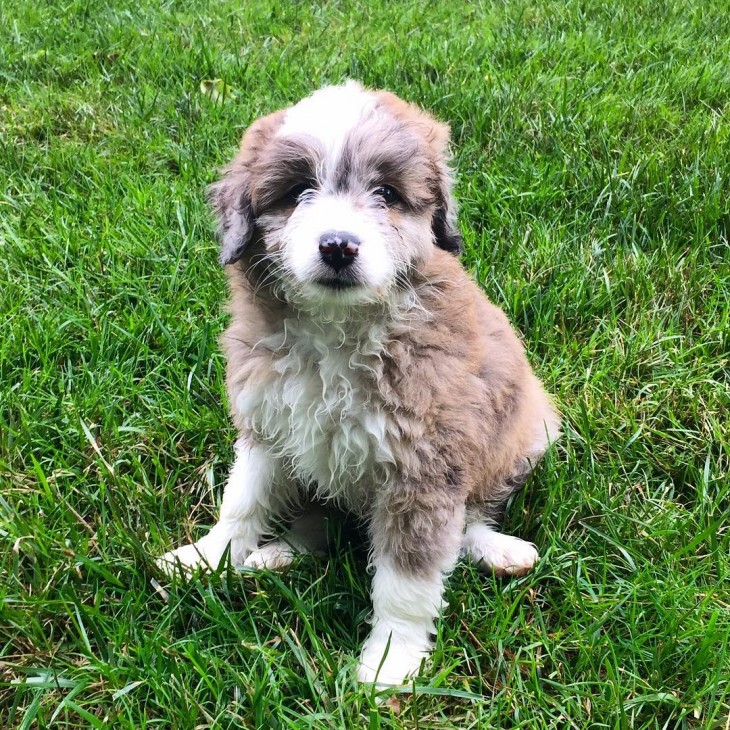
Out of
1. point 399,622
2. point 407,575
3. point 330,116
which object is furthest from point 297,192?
point 399,622

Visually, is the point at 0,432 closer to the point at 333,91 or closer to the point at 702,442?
the point at 333,91

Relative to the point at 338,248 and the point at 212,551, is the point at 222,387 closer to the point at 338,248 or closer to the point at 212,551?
the point at 212,551

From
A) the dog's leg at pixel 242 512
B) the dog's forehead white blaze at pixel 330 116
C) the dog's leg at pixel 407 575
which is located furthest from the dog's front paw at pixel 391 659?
the dog's forehead white blaze at pixel 330 116

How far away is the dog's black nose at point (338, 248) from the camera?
2254 mm

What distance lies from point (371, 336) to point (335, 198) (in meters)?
0.49

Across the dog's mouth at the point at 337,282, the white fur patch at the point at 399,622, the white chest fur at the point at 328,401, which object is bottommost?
the white fur patch at the point at 399,622

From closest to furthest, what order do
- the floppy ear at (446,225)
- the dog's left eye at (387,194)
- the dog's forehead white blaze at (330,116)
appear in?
the dog's forehead white blaze at (330,116)
the dog's left eye at (387,194)
the floppy ear at (446,225)

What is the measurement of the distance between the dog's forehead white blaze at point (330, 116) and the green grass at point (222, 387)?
4.82 ft

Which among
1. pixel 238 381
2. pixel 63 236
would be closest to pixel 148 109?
pixel 63 236

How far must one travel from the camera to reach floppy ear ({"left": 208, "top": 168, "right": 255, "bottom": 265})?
2.51 meters

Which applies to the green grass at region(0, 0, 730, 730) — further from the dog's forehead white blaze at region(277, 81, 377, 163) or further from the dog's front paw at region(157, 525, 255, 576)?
the dog's forehead white blaze at region(277, 81, 377, 163)

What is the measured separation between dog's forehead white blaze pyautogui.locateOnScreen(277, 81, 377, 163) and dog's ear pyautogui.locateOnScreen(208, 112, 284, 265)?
120 millimetres

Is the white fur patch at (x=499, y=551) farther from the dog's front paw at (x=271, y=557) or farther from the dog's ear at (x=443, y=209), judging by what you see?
the dog's ear at (x=443, y=209)

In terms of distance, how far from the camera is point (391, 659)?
8.59 ft
